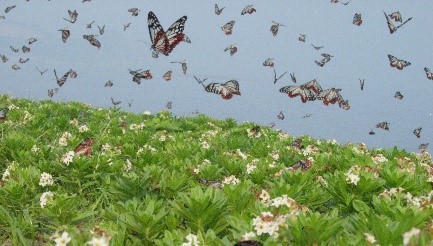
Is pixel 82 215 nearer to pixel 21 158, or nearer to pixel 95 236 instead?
pixel 95 236

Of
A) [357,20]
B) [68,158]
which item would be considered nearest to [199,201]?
[68,158]

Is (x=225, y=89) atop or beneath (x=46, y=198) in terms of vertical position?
beneath

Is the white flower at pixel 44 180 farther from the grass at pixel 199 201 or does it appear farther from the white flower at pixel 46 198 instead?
the white flower at pixel 46 198

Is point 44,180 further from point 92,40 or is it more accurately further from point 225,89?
point 92,40

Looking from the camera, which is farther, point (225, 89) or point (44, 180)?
point (225, 89)

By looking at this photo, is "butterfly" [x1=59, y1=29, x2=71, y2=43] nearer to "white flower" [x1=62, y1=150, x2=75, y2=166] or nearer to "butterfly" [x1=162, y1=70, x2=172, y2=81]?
"butterfly" [x1=162, y1=70, x2=172, y2=81]

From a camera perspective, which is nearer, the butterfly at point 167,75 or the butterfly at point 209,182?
the butterfly at point 209,182

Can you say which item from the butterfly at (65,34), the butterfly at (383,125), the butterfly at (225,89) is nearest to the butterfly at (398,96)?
the butterfly at (383,125)

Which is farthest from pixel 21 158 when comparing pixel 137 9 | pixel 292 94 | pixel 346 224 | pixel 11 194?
pixel 137 9

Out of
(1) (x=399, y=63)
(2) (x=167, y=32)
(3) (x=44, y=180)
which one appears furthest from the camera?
(1) (x=399, y=63)

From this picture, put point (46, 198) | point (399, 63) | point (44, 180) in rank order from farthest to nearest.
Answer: point (399, 63), point (44, 180), point (46, 198)
